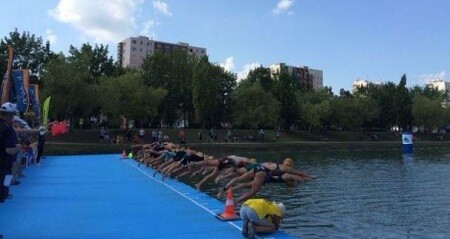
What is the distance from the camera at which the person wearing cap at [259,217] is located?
8508 millimetres

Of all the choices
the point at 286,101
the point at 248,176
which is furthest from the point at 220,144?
the point at 248,176

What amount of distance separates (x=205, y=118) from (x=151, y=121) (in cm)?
892

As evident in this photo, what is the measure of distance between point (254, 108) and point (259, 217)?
195 ft

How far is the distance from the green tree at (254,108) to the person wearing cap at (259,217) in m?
57.3

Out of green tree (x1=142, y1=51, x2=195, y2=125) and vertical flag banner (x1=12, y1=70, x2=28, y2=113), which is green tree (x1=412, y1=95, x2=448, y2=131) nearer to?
green tree (x1=142, y1=51, x2=195, y2=125)

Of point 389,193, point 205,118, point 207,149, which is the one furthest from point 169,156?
point 205,118

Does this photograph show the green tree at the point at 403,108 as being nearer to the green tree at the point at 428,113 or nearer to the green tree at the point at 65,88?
the green tree at the point at 428,113

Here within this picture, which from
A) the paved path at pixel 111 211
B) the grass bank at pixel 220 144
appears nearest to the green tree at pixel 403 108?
the grass bank at pixel 220 144

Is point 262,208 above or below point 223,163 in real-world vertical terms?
below

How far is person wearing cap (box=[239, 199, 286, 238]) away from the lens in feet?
27.9

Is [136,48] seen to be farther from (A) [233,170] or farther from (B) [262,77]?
(A) [233,170]

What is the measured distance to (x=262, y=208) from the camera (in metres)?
8.73

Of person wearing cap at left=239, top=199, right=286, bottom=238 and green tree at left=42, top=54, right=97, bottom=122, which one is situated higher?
green tree at left=42, top=54, right=97, bottom=122

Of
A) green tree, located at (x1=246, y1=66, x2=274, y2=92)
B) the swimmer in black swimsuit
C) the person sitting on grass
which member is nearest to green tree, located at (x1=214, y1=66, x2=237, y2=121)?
green tree, located at (x1=246, y1=66, x2=274, y2=92)
